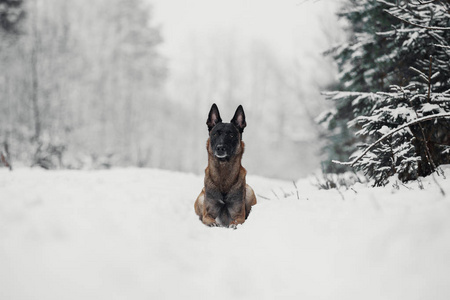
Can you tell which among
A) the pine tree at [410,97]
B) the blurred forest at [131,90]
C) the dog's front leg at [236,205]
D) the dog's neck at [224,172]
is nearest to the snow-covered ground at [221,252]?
the dog's front leg at [236,205]

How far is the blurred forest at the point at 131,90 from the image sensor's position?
11648 millimetres

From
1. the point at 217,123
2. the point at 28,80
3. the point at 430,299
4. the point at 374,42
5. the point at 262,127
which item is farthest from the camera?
the point at 262,127

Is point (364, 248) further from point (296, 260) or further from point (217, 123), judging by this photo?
point (217, 123)

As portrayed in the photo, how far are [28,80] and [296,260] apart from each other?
15.0 metres

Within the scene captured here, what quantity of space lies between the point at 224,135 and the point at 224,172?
0.53 meters

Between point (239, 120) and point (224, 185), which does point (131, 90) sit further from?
point (224, 185)

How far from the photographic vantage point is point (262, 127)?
31562mm

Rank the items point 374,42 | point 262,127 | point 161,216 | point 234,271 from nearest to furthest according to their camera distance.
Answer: point 234,271
point 161,216
point 374,42
point 262,127

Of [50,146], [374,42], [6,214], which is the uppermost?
[374,42]

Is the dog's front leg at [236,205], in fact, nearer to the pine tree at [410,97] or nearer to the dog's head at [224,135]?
the dog's head at [224,135]

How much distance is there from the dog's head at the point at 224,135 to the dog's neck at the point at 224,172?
72 millimetres

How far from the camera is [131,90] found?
21062 mm

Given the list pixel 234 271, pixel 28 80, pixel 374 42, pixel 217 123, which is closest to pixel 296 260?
pixel 234 271

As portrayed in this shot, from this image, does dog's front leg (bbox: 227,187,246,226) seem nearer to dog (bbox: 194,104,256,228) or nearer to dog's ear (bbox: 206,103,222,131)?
dog (bbox: 194,104,256,228)
